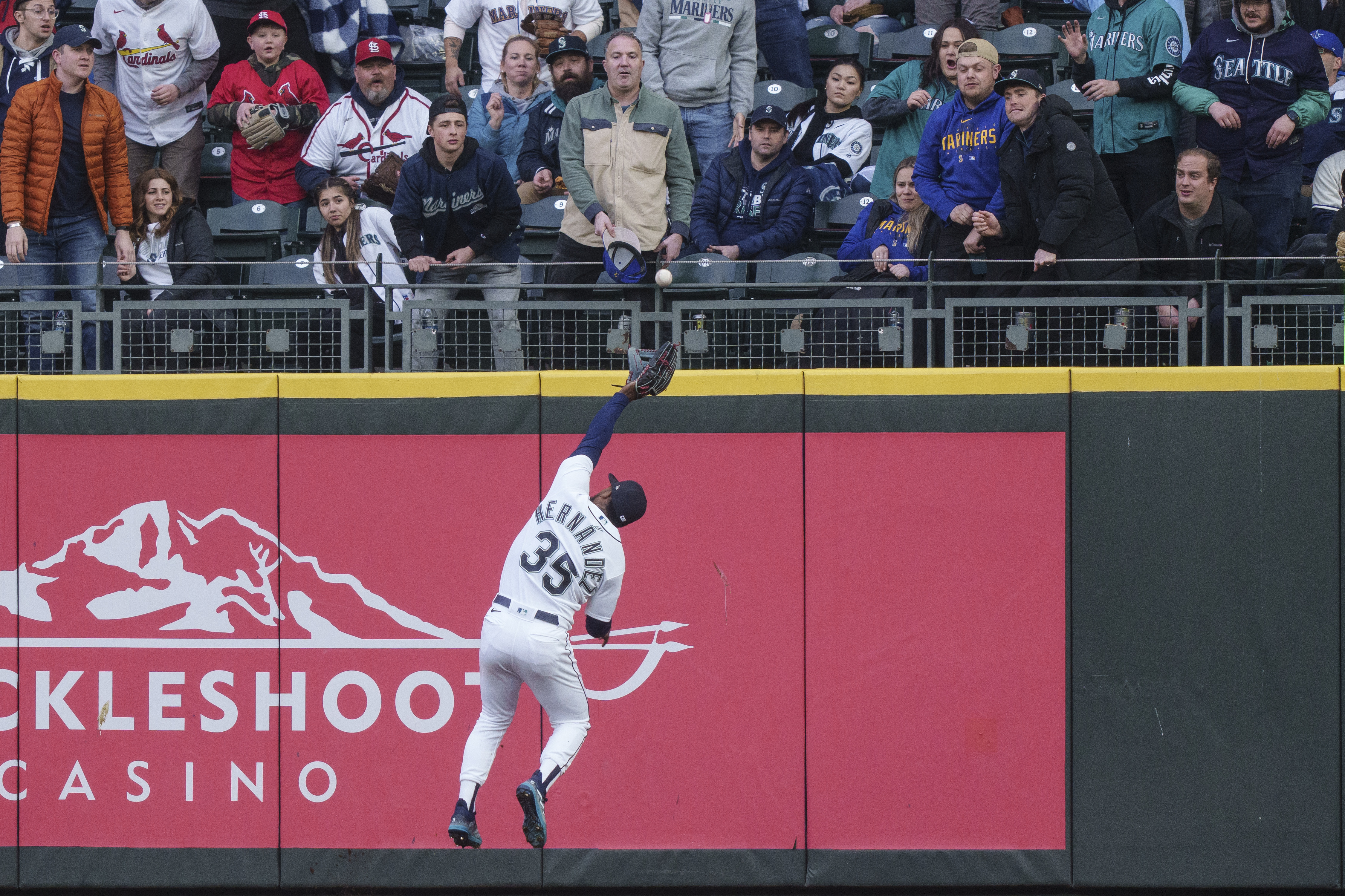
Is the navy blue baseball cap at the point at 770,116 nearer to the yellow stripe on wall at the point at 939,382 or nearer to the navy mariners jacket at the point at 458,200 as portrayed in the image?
the navy mariners jacket at the point at 458,200

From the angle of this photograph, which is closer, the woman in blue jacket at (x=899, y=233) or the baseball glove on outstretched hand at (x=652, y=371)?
the baseball glove on outstretched hand at (x=652, y=371)

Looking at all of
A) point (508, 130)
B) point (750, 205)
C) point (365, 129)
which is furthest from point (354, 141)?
point (750, 205)

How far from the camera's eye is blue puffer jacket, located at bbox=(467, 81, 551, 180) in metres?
10.3

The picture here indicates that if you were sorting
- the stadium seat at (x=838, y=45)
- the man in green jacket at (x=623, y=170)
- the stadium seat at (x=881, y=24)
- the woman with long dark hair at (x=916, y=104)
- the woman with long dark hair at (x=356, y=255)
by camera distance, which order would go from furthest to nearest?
the stadium seat at (x=881, y=24)
the stadium seat at (x=838, y=45)
the woman with long dark hair at (x=916, y=104)
the man in green jacket at (x=623, y=170)
the woman with long dark hair at (x=356, y=255)

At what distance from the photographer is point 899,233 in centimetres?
845

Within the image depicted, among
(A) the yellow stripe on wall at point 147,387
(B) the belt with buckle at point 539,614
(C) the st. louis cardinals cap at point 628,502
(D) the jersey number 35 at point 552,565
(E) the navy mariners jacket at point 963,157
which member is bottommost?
(B) the belt with buckle at point 539,614

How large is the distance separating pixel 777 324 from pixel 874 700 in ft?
7.37

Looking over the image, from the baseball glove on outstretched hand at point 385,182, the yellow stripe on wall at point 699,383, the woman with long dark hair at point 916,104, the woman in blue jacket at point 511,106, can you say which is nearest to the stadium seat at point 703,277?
the yellow stripe on wall at point 699,383

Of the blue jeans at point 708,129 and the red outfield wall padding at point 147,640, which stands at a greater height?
the blue jeans at point 708,129

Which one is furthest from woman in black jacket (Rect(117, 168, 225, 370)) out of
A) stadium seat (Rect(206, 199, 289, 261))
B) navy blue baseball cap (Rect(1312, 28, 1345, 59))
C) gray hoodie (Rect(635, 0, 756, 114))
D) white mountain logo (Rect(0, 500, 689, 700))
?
navy blue baseball cap (Rect(1312, 28, 1345, 59))

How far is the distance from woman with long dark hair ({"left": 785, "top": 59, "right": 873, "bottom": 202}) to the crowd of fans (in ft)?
0.07

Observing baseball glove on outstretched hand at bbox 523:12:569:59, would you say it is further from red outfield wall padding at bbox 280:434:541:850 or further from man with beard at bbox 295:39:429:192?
Result: red outfield wall padding at bbox 280:434:541:850

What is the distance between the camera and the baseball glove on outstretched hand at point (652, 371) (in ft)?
22.1

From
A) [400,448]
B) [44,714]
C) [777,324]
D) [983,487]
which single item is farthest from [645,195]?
[44,714]
